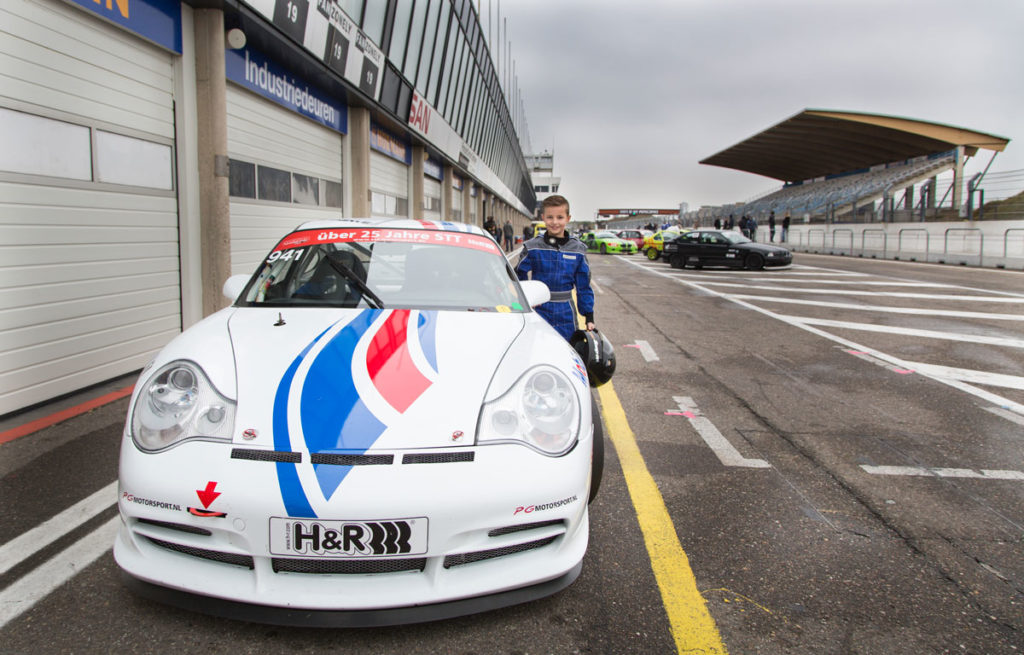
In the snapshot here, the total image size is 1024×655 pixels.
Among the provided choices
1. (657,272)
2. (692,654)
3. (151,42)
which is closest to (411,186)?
(657,272)

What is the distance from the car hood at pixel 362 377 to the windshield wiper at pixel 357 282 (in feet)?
0.51

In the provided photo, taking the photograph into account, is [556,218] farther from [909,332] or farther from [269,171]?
[269,171]

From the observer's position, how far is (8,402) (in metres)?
4.49

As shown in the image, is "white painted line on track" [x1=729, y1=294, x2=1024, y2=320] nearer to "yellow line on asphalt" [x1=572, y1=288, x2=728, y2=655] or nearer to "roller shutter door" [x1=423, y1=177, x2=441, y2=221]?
"yellow line on asphalt" [x1=572, y1=288, x2=728, y2=655]

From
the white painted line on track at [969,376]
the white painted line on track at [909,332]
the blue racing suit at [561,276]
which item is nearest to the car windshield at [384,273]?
the blue racing suit at [561,276]

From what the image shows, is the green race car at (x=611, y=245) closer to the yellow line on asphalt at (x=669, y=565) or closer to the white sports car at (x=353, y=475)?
the yellow line on asphalt at (x=669, y=565)

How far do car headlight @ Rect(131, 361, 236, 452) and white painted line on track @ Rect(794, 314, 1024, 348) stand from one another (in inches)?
340

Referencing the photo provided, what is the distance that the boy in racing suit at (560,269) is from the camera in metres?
4.11

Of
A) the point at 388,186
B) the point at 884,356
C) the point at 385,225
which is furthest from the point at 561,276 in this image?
the point at 388,186

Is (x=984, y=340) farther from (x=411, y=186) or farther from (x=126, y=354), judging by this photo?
(x=411, y=186)

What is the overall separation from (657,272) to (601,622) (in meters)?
19.6

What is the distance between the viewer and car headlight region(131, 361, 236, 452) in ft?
6.74

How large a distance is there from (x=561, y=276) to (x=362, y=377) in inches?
85.2

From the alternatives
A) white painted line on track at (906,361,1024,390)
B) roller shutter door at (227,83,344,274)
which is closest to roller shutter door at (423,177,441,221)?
roller shutter door at (227,83,344,274)
